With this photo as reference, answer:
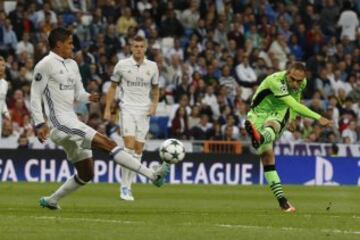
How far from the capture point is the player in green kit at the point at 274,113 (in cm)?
1619

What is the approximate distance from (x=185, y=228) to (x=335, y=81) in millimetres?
19315

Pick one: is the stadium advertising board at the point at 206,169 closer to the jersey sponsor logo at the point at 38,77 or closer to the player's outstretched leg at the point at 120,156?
the jersey sponsor logo at the point at 38,77

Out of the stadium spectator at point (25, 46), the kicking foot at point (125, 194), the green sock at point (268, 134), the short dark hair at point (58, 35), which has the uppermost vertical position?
the short dark hair at point (58, 35)

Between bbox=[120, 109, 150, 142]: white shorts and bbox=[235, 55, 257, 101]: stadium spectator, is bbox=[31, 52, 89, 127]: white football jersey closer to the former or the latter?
bbox=[120, 109, 150, 142]: white shorts

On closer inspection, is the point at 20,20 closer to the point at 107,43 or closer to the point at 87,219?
the point at 107,43

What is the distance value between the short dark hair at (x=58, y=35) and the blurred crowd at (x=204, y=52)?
1121cm

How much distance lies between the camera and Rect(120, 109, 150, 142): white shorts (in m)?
19.2

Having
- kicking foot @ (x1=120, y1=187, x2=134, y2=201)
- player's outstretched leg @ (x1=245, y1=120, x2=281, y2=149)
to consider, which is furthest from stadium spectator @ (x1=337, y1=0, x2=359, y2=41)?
player's outstretched leg @ (x1=245, y1=120, x2=281, y2=149)

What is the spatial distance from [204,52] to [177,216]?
55.3 feet

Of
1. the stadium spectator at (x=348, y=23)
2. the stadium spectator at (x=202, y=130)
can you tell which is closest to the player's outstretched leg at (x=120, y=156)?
the stadium spectator at (x=202, y=130)

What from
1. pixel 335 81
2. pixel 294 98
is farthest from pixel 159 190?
pixel 335 81

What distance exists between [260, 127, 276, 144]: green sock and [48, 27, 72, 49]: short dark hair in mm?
3069

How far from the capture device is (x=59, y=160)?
86.1 feet

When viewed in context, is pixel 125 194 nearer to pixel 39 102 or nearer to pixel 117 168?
pixel 39 102
